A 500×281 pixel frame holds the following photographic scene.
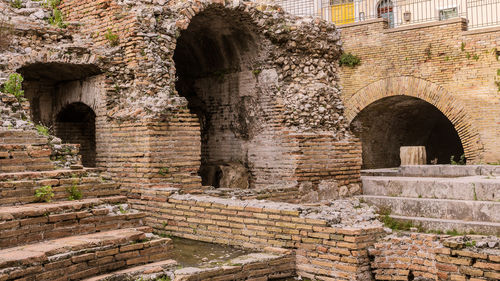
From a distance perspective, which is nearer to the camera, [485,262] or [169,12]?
[485,262]

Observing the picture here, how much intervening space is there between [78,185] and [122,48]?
10.4ft

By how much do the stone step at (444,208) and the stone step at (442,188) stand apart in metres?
→ 0.26

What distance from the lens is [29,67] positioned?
8578 millimetres

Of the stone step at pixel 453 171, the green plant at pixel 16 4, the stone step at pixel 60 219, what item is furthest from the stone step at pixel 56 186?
the stone step at pixel 453 171

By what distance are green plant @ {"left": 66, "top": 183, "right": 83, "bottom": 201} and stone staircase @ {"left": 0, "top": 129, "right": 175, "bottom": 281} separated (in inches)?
0.5

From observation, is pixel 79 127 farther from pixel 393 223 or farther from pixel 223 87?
pixel 393 223

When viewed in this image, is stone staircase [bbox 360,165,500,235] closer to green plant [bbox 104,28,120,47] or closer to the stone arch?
the stone arch

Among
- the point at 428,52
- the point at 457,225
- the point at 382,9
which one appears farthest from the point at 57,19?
the point at 382,9

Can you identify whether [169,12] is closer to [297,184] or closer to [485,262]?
[297,184]

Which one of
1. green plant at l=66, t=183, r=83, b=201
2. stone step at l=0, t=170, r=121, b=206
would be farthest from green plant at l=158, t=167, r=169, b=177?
green plant at l=66, t=183, r=83, b=201

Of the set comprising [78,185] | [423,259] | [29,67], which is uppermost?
[29,67]

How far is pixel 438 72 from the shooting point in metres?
13.0

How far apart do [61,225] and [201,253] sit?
174 centimetres

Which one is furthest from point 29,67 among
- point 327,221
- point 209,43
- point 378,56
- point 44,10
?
point 378,56
